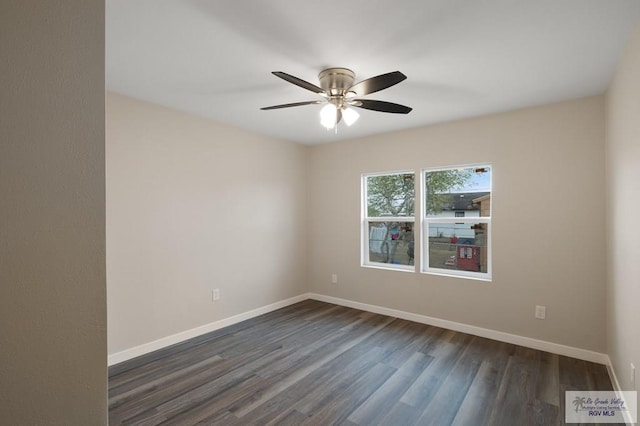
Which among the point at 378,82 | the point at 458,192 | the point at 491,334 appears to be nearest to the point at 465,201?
the point at 458,192

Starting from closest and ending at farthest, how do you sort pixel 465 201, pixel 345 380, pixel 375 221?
pixel 345 380, pixel 465 201, pixel 375 221

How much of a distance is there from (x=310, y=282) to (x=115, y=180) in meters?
3.10

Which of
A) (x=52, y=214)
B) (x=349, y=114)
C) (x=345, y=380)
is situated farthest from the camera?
(x=345, y=380)

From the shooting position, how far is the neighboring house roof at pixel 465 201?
3692mm

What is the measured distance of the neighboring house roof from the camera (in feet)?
12.1

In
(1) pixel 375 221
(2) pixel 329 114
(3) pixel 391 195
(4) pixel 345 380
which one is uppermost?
(2) pixel 329 114

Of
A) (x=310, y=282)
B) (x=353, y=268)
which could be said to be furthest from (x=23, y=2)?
(x=310, y=282)

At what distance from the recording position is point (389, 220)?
4.42 metres

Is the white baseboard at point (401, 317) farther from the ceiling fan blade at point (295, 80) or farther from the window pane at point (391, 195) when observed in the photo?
the ceiling fan blade at point (295, 80)

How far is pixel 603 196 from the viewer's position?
292 centimetres

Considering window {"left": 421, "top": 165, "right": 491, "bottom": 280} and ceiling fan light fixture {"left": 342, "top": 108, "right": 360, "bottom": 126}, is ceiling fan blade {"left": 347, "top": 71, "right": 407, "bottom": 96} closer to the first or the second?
ceiling fan light fixture {"left": 342, "top": 108, "right": 360, "bottom": 126}

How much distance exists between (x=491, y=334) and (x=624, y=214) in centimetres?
185

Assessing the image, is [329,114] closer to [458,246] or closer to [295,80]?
[295,80]

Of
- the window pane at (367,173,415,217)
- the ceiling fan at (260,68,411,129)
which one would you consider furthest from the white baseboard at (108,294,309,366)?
the ceiling fan at (260,68,411,129)
